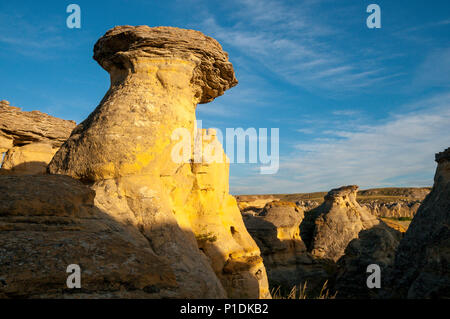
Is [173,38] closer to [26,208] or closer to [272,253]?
[26,208]

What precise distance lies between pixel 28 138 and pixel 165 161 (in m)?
7.04

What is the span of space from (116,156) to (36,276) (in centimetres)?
209

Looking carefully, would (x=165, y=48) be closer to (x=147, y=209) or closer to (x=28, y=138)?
(x=147, y=209)

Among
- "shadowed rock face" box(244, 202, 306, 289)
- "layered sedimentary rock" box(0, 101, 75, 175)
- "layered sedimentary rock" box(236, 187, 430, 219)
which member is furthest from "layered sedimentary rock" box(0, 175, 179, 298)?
"layered sedimentary rock" box(236, 187, 430, 219)

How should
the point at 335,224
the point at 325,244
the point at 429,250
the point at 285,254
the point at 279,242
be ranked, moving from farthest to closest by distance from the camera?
the point at 335,224
the point at 325,244
the point at 285,254
the point at 279,242
the point at 429,250

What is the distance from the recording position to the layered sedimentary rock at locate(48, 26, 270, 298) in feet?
12.7

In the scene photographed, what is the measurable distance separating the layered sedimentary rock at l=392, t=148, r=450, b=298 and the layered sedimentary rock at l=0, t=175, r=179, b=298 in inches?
141

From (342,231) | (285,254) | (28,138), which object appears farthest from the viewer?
(342,231)

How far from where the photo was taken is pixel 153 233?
3.72 m

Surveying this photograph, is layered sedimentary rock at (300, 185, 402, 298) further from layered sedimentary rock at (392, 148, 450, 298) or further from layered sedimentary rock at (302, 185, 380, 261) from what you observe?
layered sedimentary rock at (392, 148, 450, 298)

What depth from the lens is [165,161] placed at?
448 cm

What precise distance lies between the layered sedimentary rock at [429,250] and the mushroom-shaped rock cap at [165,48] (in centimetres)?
418

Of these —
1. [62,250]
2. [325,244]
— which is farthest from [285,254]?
[62,250]

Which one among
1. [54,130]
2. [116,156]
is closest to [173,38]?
[116,156]
